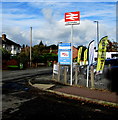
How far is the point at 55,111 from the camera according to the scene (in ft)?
18.7

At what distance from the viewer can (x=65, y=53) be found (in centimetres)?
1202

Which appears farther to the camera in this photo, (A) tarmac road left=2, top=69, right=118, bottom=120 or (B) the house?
(B) the house

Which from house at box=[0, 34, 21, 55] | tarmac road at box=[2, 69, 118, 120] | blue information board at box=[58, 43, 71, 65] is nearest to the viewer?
tarmac road at box=[2, 69, 118, 120]

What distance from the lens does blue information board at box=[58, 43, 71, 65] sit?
11.9 meters

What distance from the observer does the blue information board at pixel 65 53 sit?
11.9m

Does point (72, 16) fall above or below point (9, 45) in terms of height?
below

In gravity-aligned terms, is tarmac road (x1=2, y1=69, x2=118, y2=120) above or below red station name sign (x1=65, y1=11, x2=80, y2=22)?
below

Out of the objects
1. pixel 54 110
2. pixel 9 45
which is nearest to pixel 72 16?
pixel 54 110

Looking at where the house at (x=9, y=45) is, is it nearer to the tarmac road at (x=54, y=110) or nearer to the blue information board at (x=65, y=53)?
the blue information board at (x=65, y=53)

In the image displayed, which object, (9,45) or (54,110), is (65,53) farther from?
(9,45)

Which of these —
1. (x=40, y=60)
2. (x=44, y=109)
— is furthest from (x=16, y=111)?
(x=40, y=60)

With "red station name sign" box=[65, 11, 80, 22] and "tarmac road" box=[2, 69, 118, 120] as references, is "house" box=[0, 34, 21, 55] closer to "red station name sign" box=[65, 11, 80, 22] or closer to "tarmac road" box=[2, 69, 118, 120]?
"red station name sign" box=[65, 11, 80, 22]

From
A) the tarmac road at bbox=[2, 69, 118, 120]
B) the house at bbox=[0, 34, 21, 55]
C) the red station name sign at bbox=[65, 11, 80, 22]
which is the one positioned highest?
the house at bbox=[0, 34, 21, 55]

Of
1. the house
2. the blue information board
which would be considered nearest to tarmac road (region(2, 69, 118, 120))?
the blue information board
